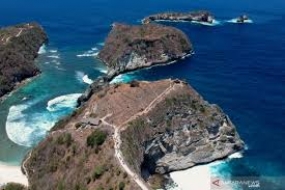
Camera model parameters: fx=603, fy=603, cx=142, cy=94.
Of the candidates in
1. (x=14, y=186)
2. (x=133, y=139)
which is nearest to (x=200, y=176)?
(x=133, y=139)

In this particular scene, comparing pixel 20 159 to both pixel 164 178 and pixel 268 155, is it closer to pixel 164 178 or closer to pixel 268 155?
pixel 164 178

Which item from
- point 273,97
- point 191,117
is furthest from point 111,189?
point 273,97

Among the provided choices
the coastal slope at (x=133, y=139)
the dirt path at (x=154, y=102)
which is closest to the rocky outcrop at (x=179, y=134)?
the coastal slope at (x=133, y=139)

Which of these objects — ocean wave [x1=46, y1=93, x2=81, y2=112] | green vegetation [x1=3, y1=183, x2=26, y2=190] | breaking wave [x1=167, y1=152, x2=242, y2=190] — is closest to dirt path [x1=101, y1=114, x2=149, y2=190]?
breaking wave [x1=167, y1=152, x2=242, y2=190]

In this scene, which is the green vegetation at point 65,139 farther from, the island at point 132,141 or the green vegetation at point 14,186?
the green vegetation at point 14,186

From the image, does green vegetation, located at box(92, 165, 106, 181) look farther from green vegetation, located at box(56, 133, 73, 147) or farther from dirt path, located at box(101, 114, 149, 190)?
green vegetation, located at box(56, 133, 73, 147)
